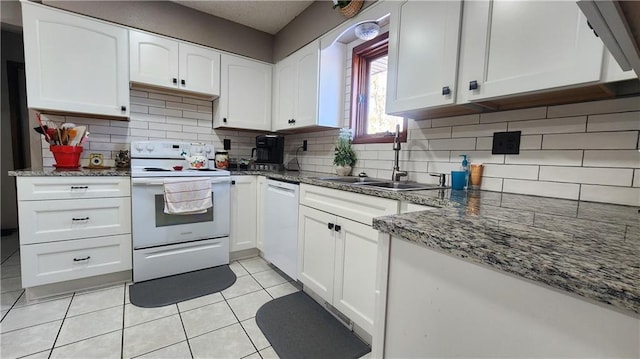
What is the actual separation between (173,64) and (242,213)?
1534mm

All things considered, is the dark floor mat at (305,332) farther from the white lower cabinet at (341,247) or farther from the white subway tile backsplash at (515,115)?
the white subway tile backsplash at (515,115)

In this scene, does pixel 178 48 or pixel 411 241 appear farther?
pixel 178 48

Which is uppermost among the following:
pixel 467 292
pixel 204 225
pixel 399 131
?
pixel 399 131

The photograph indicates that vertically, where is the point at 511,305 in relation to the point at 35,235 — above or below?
above

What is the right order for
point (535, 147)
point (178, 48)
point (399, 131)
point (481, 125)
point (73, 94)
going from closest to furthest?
point (535, 147) → point (481, 125) → point (399, 131) → point (73, 94) → point (178, 48)

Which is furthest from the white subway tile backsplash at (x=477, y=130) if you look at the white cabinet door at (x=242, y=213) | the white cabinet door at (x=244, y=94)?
the white cabinet door at (x=244, y=94)

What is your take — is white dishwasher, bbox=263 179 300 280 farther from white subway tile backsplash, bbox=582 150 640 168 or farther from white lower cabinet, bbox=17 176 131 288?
white subway tile backsplash, bbox=582 150 640 168

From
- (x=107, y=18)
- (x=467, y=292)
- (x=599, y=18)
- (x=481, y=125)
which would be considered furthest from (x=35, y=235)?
(x=481, y=125)

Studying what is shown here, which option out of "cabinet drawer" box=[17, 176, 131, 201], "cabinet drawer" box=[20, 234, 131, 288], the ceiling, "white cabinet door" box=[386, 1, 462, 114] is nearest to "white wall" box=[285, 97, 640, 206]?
"white cabinet door" box=[386, 1, 462, 114]

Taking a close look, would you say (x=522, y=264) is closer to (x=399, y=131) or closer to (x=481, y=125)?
(x=481, y=125)

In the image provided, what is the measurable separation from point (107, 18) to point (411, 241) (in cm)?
294

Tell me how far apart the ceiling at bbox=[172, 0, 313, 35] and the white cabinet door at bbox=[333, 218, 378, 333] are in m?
2.16

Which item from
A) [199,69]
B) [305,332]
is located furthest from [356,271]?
[199,69]

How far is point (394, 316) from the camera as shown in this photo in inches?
25.9
